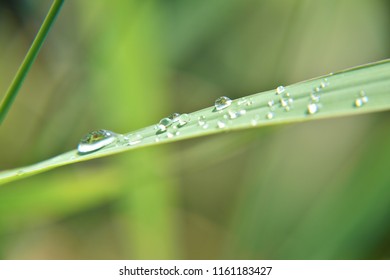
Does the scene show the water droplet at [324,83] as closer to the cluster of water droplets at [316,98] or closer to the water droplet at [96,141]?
the cluster of water droplets at [316,98]

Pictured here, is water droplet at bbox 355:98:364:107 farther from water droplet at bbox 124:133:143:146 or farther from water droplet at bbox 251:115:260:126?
water droplet at bbox 124:133:143:146

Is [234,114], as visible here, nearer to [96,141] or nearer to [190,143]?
[96,141]

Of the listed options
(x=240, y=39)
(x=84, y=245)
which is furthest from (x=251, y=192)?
(x=240, y=39)

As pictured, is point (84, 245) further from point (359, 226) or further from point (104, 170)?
point (359, 226)

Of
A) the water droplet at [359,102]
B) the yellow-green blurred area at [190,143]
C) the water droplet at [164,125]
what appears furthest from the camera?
the yellow-green blurred area at [190,143]

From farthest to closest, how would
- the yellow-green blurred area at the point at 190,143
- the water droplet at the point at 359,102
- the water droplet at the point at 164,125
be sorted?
1. the yellow-green blurred area at the point at 190,143
2. the water droplet at the point at 164,125
3. the water droplet at the point at 359,102


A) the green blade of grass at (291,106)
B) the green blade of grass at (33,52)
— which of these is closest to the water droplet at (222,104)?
the green blade of grass at (291,106)

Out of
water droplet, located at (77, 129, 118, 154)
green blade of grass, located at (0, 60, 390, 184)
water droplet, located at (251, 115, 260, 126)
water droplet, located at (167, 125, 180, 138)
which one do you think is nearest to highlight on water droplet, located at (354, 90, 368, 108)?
green blade of grass, located at (0, 60, 390, 184)
